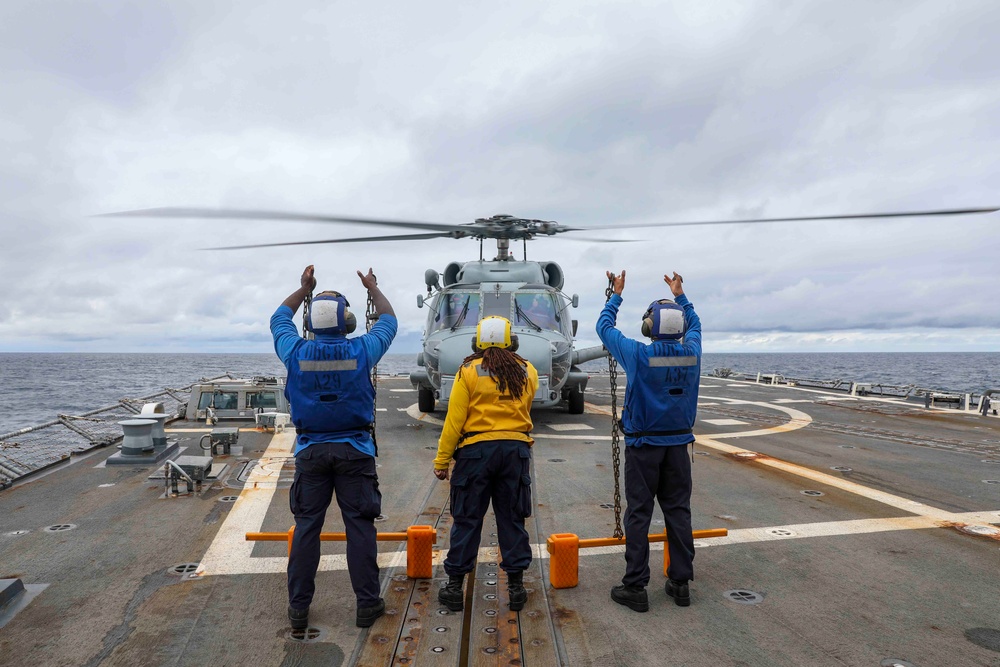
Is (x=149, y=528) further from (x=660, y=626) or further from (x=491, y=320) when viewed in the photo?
(x=660, y=626)

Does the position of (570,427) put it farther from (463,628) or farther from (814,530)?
(463,628)

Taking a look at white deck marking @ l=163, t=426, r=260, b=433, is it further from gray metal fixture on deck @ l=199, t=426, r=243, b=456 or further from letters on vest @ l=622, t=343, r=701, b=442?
letters on vest @ l=622, t=343, r=701, b=442

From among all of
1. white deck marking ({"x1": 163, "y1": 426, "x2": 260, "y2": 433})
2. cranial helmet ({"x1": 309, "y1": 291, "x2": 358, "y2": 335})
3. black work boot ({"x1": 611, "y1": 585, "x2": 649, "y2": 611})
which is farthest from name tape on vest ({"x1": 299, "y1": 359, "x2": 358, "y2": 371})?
white deck marking ({"x1": 163, "y1": 426, "x2": 260, "y2": 433})

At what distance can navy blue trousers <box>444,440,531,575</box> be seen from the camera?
3615 mm

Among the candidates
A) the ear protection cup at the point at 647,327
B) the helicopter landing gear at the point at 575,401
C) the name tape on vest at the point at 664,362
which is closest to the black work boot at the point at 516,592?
the name tape on vest at the point at 664,362

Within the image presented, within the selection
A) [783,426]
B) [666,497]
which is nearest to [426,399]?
[783,426]

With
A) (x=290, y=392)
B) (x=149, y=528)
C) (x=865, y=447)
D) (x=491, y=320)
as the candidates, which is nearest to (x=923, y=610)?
(x=491, y=320)

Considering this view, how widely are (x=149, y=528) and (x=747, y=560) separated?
506 centimetres

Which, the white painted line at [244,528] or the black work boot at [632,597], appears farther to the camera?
the white painted line at [244,528]

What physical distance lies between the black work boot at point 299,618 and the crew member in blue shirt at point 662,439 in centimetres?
192

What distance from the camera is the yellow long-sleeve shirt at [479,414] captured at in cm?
365

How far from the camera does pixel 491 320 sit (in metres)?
3.97

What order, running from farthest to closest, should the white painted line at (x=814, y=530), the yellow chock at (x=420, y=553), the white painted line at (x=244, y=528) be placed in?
the white painted line at (x=814, y=530)
the white painted line at (x=244, y=528)
the yellow chock at (x=420, y=553)

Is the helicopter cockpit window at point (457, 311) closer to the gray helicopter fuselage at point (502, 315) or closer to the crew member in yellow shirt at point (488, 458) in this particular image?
the gray helicopter fuselage at point (502, 315)
